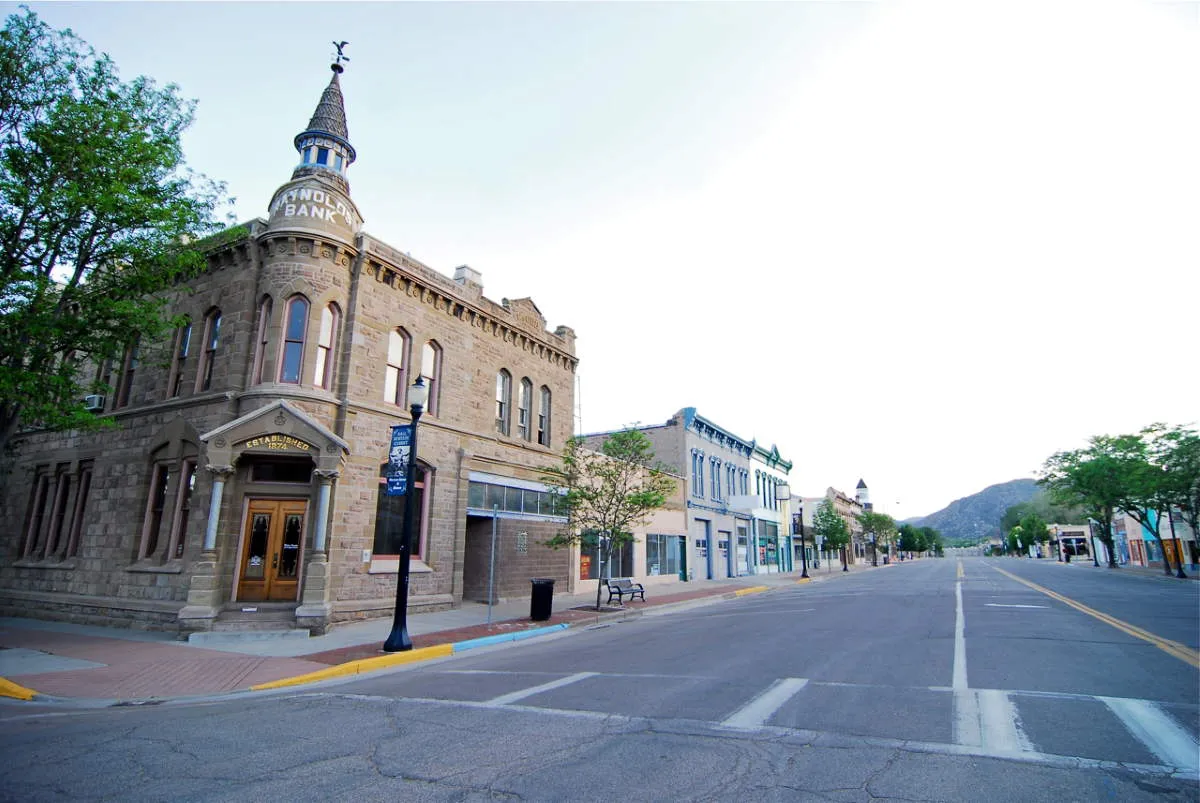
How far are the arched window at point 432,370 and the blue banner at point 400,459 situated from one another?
5.50 metres

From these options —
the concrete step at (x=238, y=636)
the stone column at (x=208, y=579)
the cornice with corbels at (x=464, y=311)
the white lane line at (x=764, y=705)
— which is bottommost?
the concrete step at (x=238, y=636)

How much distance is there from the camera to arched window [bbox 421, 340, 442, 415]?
19.2 m

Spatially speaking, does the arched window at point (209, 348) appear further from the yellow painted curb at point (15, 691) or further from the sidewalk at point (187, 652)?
the yellow painted curb at point (15, 691)

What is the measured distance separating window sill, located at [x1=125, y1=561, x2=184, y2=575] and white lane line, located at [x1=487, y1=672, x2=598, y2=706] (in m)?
11.2

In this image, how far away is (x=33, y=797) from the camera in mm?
4891

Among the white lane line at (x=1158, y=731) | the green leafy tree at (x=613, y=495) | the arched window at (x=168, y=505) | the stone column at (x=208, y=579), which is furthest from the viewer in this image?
the green leafy tree at (x=613, y=495)

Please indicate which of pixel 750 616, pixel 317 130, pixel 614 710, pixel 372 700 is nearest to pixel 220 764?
pixel 372 700

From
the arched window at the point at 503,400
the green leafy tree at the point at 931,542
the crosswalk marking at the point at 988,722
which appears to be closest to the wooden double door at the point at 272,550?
the arched window at the point at 503,400

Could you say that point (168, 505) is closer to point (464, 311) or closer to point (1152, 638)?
point (464, 311)

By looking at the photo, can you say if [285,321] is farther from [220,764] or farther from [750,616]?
[750,616]

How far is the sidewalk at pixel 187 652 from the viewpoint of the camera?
9.34m

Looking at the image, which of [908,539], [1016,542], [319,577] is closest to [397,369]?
[319,577]

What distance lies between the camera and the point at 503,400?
73.8ft

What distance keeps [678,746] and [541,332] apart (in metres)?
19.8
